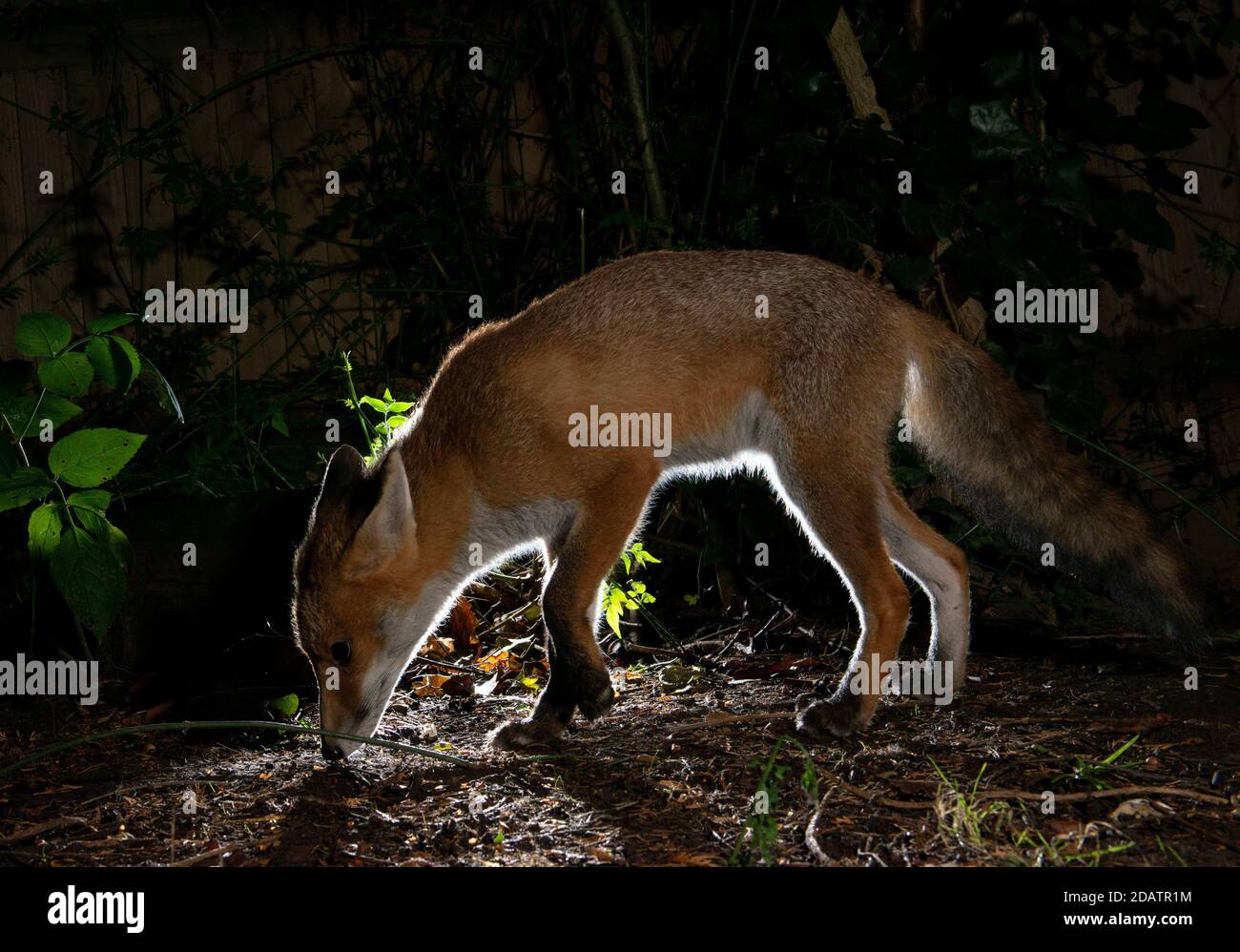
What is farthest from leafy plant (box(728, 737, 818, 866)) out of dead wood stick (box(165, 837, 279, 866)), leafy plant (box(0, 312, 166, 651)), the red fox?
leafy plant (box(0, 312, 166, 651))

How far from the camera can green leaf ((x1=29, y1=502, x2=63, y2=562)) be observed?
345 cm

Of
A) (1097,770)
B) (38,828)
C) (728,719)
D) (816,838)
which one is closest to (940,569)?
(728,719)

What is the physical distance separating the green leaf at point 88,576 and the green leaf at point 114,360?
49 cm

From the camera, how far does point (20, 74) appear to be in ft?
20.2

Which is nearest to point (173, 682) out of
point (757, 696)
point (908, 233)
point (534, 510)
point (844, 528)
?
point (534, 510)

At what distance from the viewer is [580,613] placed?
3840 mm

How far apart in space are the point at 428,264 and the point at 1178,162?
3854mm

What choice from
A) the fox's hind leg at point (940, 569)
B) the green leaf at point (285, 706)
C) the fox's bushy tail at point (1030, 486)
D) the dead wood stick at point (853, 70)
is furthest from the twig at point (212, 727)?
the dead wood stick at point (853, 70)

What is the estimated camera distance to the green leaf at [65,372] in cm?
344

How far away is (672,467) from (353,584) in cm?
132

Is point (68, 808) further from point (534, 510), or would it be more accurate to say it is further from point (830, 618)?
point (830, 618)

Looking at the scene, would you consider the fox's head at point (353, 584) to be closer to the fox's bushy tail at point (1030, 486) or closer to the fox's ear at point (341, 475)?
the fox's ear at point (341, 475)

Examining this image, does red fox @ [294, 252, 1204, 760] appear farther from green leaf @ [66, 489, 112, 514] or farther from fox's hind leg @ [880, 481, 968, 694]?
green leaf @ [66, 489, 112, 514]

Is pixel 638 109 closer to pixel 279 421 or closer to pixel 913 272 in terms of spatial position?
pixel 913 272
